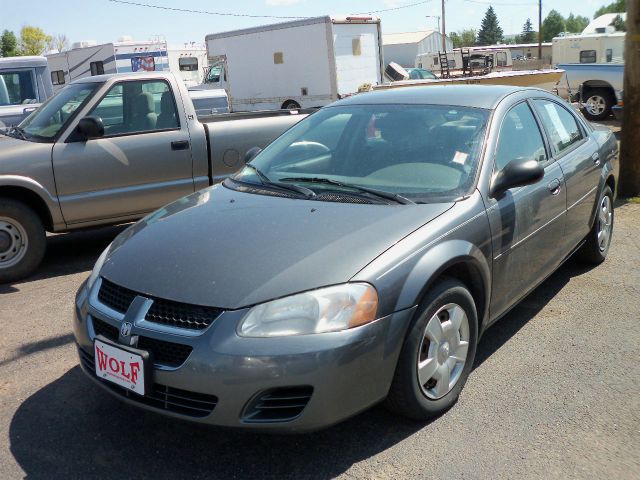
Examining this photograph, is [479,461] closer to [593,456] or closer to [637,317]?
[593,456]

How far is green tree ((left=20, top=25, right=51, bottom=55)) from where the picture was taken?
58906mm

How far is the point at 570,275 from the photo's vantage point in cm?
548

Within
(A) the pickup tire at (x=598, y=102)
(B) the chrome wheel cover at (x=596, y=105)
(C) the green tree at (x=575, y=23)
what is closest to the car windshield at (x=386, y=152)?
(A) the pickup tire at (x=598, y=102)

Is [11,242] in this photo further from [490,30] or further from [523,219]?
[490,30]

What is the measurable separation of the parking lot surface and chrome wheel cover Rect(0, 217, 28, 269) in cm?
155

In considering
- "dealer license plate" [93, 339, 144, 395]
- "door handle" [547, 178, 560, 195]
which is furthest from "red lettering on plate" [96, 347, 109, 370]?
"door handle" [547, 178, 560, 195]

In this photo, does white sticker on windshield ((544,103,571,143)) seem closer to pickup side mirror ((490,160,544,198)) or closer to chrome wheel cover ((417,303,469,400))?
pickup side mirror ((490,160,544,198))

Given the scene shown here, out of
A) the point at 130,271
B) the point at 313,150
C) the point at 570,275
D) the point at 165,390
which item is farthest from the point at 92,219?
the point at 570,275

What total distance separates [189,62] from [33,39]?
4169 cm

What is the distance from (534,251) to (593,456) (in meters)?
1.42

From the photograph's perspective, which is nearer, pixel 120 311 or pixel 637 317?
pixel 120 311

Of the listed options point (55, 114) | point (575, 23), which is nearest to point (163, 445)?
point (55, 114)

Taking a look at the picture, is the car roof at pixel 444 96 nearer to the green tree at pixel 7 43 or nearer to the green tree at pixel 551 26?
the green tree at pixel 7 43

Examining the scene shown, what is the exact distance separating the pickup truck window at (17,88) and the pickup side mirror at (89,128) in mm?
5395
